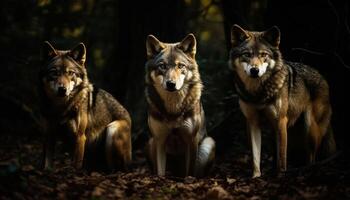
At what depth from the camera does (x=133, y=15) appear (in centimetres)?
1248

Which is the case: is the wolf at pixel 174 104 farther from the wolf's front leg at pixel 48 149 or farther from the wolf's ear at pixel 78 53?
the wolf's front leg at pixel 48 149

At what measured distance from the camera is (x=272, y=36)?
827 cm

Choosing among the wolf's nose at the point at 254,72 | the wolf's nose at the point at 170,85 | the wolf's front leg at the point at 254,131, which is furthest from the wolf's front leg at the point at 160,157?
the wolf's nose at the point at 254,72

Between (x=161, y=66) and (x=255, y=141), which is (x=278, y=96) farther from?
(x=161, y=66)

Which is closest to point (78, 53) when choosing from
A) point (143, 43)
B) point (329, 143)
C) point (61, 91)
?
point (61, 91)

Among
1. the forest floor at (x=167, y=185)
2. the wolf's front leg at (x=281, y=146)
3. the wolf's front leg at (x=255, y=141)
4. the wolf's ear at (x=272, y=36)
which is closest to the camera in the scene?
the forest floor at (x=167, y=185)

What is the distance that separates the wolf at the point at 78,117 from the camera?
8289 mm

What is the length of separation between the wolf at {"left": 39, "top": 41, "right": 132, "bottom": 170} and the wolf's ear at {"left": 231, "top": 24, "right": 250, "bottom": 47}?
236 centimetres

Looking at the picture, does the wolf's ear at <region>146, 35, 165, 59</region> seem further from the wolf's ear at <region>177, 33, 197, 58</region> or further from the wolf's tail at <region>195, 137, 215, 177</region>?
the wolf's tail at <region>195, 137, 215, 177</region>

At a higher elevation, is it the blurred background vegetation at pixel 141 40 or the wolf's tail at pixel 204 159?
the blurred background vegetation at pixel 141 40

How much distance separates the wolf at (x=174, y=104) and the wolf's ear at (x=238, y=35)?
683mm

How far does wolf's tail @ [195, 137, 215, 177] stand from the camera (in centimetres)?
875

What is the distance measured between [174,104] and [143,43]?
4299 mm

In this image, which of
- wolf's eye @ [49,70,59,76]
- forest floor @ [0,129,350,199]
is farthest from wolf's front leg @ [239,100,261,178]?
wolf's eye @ [49,70,59,76]
